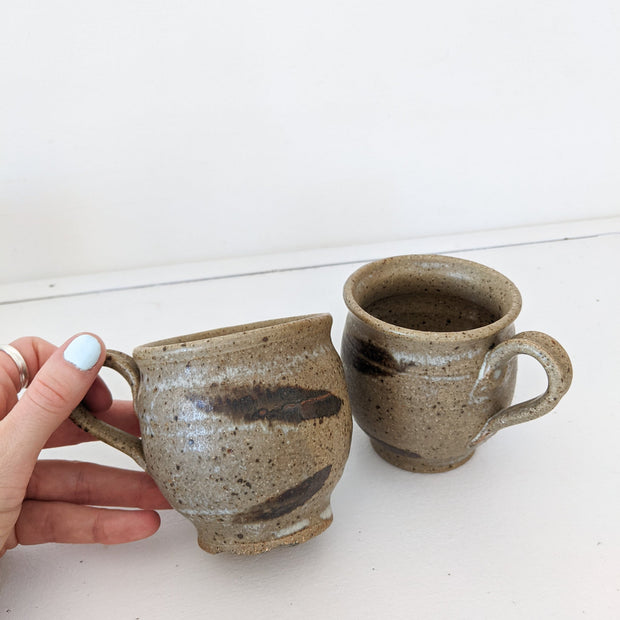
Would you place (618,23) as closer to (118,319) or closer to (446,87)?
(446,87)

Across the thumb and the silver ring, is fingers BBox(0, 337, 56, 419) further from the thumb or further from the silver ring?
the thumb

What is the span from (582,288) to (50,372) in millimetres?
982

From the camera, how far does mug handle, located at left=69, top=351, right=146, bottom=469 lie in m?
0.69

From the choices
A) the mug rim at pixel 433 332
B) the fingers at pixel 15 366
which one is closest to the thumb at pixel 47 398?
the fingers at pixel 15 366

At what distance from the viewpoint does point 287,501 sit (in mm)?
670

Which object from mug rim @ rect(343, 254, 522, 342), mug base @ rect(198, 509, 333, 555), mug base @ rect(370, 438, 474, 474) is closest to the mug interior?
mug rim @ rect(343, 254, 522, 342)

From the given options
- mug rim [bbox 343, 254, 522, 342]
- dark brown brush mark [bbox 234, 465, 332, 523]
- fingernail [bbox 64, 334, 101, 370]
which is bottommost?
dark brown brush mark [bbox 234, 465, 332, 523]

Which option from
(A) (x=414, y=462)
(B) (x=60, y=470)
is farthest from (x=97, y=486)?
(A) (x=414, y=462)

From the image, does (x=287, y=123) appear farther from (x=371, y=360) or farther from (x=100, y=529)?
(x=100, y=529)

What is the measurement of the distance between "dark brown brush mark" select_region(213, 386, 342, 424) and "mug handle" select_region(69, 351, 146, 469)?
118 millimetres

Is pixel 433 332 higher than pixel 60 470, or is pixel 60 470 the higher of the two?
pixel 433 332

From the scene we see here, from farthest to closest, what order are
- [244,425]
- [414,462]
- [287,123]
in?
1. [287,123]
2. [414,462]
3. [244,425]

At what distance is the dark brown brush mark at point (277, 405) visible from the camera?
0.63 meters

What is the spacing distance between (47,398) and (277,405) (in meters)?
0.23
